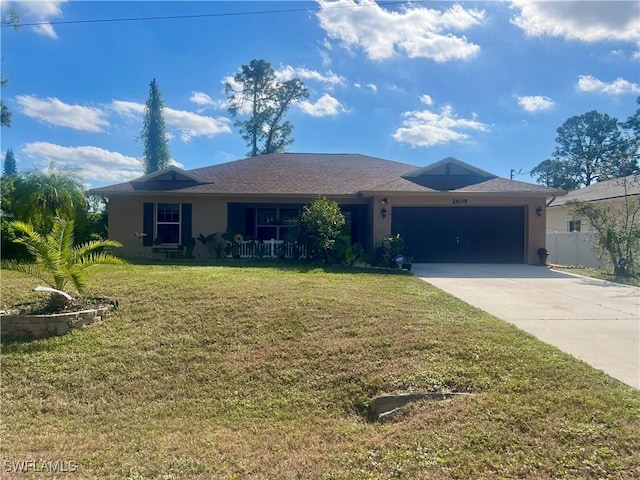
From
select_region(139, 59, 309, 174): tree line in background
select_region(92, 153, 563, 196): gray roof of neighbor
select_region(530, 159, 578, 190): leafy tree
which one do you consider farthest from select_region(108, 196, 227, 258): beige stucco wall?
select_region(530, 159, 578, 190): leafy tree

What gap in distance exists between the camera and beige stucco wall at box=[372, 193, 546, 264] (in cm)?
1394

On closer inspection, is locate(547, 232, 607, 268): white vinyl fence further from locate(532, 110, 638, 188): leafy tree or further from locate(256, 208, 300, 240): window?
locate(532, 110, 638, 188): leafy tree

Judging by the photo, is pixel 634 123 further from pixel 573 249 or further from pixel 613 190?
pixel 573 249

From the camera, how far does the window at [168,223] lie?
14.7 meters

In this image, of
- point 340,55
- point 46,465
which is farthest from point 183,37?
point 46,465

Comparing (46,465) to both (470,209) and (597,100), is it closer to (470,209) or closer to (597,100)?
(470,209)

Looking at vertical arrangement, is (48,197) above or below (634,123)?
below

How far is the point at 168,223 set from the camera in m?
14.7

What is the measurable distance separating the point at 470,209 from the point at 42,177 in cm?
1656

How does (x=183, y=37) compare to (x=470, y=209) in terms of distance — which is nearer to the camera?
(x=183, y=37)

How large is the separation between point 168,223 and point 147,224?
76 cm

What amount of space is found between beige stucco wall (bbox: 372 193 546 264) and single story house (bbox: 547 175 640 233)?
83.9 inches

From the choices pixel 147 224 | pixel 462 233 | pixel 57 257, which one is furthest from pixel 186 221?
pixel 462 233

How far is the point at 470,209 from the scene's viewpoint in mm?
14688
